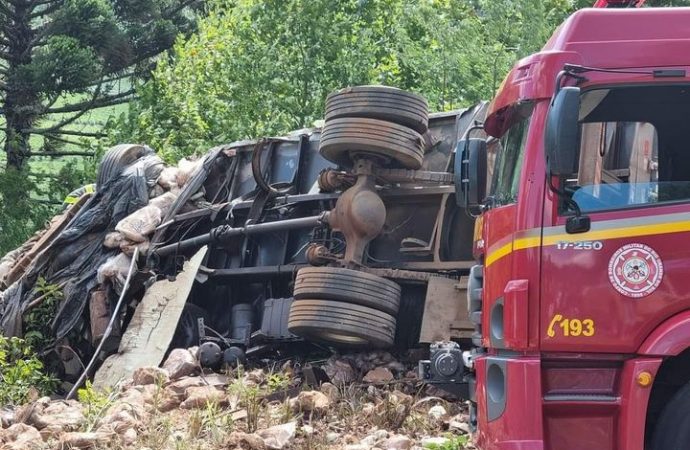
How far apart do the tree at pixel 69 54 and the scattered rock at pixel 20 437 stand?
45.1 feet

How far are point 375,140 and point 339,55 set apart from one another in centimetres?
826

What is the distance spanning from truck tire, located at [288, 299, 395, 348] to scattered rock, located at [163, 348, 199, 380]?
1.31 meters

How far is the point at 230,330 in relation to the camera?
10.7 meters

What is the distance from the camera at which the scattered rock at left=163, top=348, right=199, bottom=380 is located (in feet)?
31.6

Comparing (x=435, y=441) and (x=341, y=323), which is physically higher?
(x=341, y=323)

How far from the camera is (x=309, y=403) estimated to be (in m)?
7.96

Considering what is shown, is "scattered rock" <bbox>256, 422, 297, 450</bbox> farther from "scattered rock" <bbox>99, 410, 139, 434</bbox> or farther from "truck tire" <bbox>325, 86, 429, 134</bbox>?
"truck tire" <bbox>325, 86, 429, 134</bbox>

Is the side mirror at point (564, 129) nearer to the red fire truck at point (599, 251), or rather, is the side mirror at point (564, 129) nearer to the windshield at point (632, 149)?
the red fire truck at point (599, 251)

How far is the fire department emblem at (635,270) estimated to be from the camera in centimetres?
518

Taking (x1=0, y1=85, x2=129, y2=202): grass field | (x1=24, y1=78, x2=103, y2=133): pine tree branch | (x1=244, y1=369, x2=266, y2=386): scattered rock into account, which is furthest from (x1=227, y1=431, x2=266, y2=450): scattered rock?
(x1=24, y1=78, x2=103, y2=133): pine tree branch

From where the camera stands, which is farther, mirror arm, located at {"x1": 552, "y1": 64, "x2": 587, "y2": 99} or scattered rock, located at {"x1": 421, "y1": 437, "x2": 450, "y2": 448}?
scattered rock, located at {"x1": 421, "y1": 437, "x2": 450, "y2": 448}

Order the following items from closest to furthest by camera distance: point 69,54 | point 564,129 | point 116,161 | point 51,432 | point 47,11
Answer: point 564,129, point 51,432, point 116,161, point 69,54, point 47,11

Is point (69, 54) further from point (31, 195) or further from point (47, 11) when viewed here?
point (31, 195)

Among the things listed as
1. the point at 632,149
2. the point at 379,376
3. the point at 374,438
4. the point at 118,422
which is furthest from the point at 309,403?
the point at 632,149
